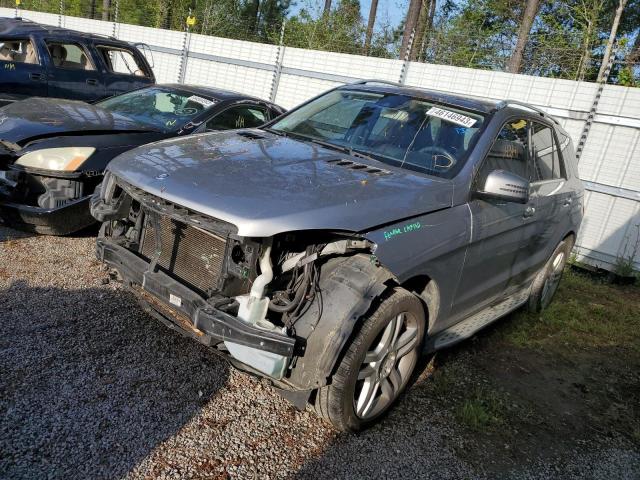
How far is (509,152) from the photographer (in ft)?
12.7

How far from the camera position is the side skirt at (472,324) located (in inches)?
137

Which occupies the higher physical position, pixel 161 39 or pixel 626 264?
pixel 161 39

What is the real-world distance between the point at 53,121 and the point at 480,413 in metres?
4.30

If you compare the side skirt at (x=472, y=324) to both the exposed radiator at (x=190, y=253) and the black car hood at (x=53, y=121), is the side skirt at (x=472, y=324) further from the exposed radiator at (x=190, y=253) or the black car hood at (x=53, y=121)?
the black car hood at (x=53, y=121)

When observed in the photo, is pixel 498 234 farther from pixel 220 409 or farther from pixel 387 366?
pixel 220 409

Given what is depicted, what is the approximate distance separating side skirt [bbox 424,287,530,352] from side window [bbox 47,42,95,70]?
6.70m

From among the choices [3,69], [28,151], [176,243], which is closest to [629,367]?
[176,243]

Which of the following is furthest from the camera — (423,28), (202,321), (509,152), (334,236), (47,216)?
(423,28)

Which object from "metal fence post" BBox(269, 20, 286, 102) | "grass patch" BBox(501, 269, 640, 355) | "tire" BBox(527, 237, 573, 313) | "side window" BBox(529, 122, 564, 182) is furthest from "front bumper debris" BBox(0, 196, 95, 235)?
"metal fence post" BBox(269, 20, 286, 102)

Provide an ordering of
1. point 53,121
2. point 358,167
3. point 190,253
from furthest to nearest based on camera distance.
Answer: point 53,121 < point 358,167 < point 190,253

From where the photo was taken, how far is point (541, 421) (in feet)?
11.6

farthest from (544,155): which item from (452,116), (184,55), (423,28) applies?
(423,28)

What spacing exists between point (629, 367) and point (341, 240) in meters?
3.43

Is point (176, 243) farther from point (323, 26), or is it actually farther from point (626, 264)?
point (323, 26)
